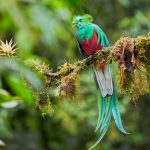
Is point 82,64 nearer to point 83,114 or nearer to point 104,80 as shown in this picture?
point 104,80

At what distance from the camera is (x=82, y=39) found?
289 cm

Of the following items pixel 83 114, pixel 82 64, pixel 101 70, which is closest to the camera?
pixel 82 64

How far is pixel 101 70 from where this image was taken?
114 inches

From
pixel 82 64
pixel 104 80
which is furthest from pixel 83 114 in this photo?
pixel 82 64

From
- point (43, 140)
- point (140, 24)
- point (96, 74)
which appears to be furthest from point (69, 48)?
point (96, 74)

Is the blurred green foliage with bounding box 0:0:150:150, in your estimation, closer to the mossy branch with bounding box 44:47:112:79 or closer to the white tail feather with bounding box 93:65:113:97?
the white tail feather with bounding box 93:65:113:97

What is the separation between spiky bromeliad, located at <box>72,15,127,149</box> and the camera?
9.28ft

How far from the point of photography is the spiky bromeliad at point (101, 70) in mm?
2828

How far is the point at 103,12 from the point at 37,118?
1452 millimetres

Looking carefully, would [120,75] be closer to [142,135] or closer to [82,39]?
[82,39]

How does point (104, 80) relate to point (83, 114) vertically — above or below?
below

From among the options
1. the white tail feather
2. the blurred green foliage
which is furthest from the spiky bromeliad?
the blurred green foliage

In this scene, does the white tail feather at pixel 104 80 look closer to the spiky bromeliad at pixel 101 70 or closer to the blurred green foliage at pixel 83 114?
the spiky bromeliad at pixel 101 70

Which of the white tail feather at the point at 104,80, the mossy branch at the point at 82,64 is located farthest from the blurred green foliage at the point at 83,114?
the mossy branch at the point at 82,64
